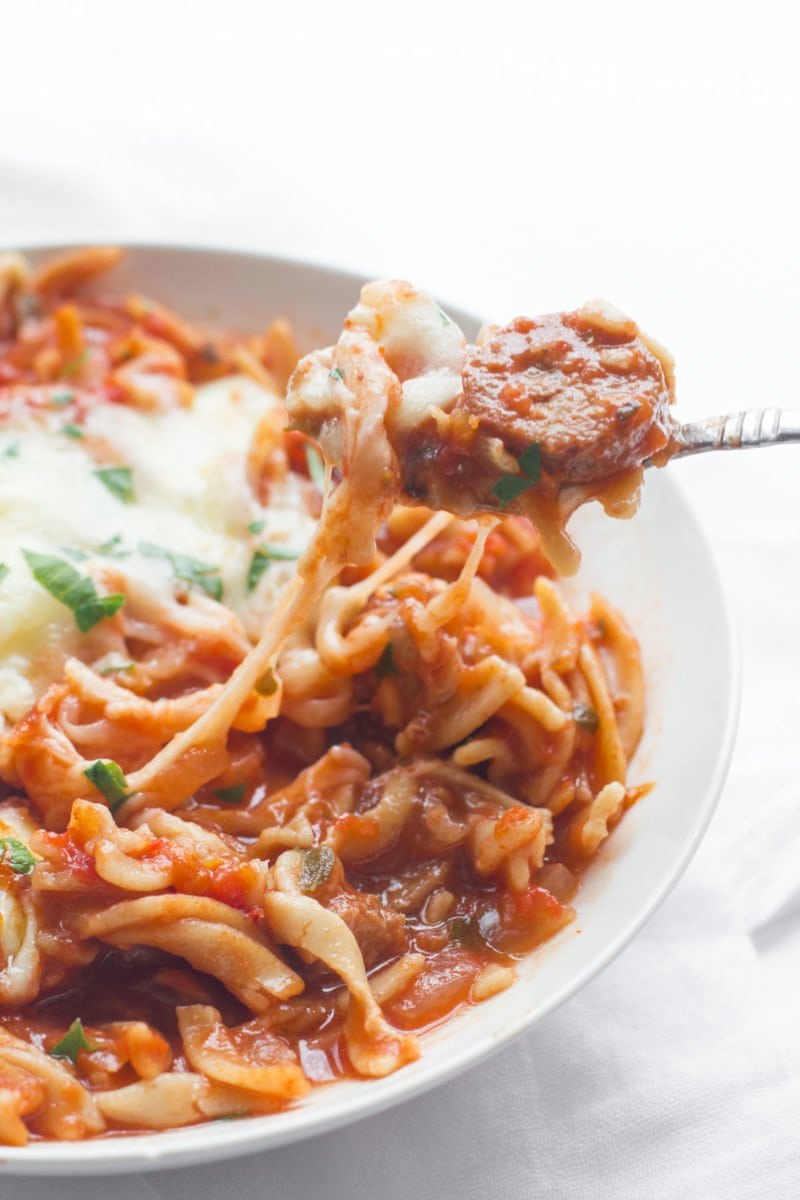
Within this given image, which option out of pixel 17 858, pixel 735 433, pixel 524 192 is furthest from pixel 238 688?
pixel 524 192

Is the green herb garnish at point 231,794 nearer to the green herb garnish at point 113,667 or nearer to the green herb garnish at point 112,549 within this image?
the green herb garnish at point 113,667

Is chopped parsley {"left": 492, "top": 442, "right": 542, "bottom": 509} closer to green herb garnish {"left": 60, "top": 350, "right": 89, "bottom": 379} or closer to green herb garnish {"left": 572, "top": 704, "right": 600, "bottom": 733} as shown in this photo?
green herb garnish {"left": 572, "top": 704, "right": 600, "bottom": 733}

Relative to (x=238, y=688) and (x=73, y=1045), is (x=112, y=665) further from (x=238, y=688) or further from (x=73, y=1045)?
(x=73, y=1045)

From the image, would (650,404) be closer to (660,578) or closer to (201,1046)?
(660,578)

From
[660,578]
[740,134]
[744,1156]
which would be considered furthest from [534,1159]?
[740,134]

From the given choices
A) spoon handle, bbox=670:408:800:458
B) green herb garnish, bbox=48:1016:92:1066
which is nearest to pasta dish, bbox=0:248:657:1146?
green herb garnish, bbox=48:1016:92:1066

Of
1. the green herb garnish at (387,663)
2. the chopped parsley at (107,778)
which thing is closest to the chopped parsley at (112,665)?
the chopped parsley at (107,778)
